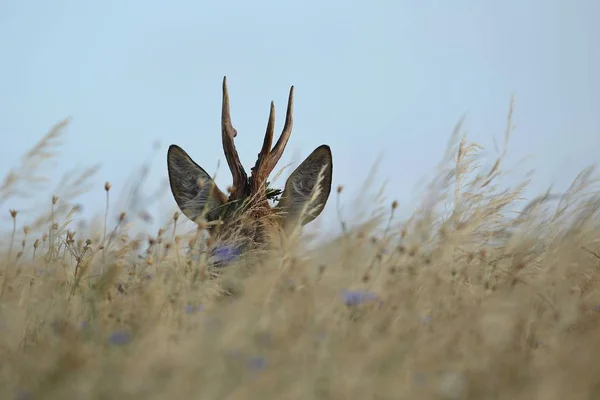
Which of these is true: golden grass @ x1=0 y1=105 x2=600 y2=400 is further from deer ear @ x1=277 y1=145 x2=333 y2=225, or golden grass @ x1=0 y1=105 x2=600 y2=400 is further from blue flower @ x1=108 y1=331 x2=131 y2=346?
deer ear @ x1=277 y1=145 x2=333 y2=225

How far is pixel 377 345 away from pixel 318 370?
230mm

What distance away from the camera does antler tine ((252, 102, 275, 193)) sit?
5.84 m

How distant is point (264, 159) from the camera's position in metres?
5.91

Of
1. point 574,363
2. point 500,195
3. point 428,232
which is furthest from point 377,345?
point 500,195

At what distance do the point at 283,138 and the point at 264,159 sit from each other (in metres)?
0.31

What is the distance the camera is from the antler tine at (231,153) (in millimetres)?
5838

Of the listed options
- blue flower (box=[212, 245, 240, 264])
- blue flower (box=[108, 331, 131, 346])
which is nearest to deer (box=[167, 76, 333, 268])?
blue flower (box=[212, 245, 240, 264])

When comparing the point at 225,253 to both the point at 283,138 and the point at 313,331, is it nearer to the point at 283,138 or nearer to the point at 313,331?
the point at 283,138

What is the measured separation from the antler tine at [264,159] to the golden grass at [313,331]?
49.8 inches

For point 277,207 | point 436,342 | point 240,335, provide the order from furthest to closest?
point 277,207 < point 436,342 < point 240,335

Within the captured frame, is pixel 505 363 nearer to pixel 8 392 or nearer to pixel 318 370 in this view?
pixel 318 370

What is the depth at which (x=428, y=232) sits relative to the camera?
173 inches

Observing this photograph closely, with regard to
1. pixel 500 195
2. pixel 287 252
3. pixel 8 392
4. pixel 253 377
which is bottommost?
pixel 8 392

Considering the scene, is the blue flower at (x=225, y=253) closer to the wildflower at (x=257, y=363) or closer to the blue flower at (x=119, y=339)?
the blue flower at (x=119, y=339)
